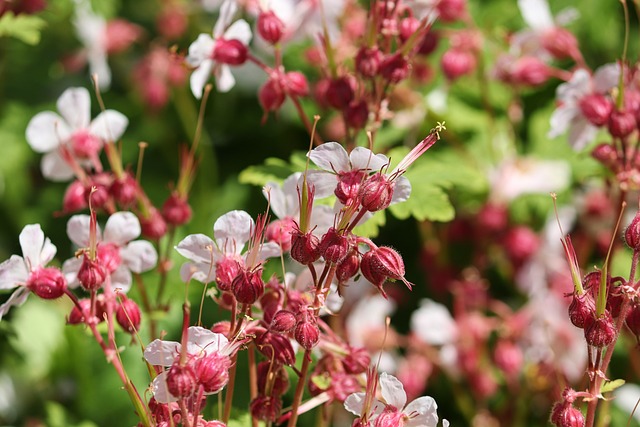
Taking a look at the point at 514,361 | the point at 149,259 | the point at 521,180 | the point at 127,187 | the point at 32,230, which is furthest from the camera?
the point at 521,180

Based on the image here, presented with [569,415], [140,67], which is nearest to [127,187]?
[569,415]

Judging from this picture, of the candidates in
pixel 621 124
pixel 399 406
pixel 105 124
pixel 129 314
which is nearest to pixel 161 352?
pixel 129 314

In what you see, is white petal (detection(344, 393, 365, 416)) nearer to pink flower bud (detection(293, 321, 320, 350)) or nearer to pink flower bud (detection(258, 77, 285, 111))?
pink flower bud (detection(293, 321, 320, 350))

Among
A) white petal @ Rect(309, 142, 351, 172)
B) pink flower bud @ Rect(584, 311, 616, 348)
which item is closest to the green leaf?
white petal @ Rect(309, 142, 351, 172)

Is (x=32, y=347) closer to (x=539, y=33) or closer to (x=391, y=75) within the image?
(x=391, y=75)

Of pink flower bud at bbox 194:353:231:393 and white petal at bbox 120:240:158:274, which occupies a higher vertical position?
white petal at bbox 120:240:158:274

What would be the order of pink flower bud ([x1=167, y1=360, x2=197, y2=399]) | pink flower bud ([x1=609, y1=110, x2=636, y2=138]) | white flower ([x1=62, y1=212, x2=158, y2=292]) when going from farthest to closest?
1. pink flower bud ([x1=609, y1=110, x2=636, y2=138])
2. white flower ([x1=62, y1=212, x2=158, y2=292])
3. pink flower bud ([x1=167, y1=360, x2=197, y2=399])

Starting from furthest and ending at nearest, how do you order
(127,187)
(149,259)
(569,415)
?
(127,187), (149,259), (569,415)
